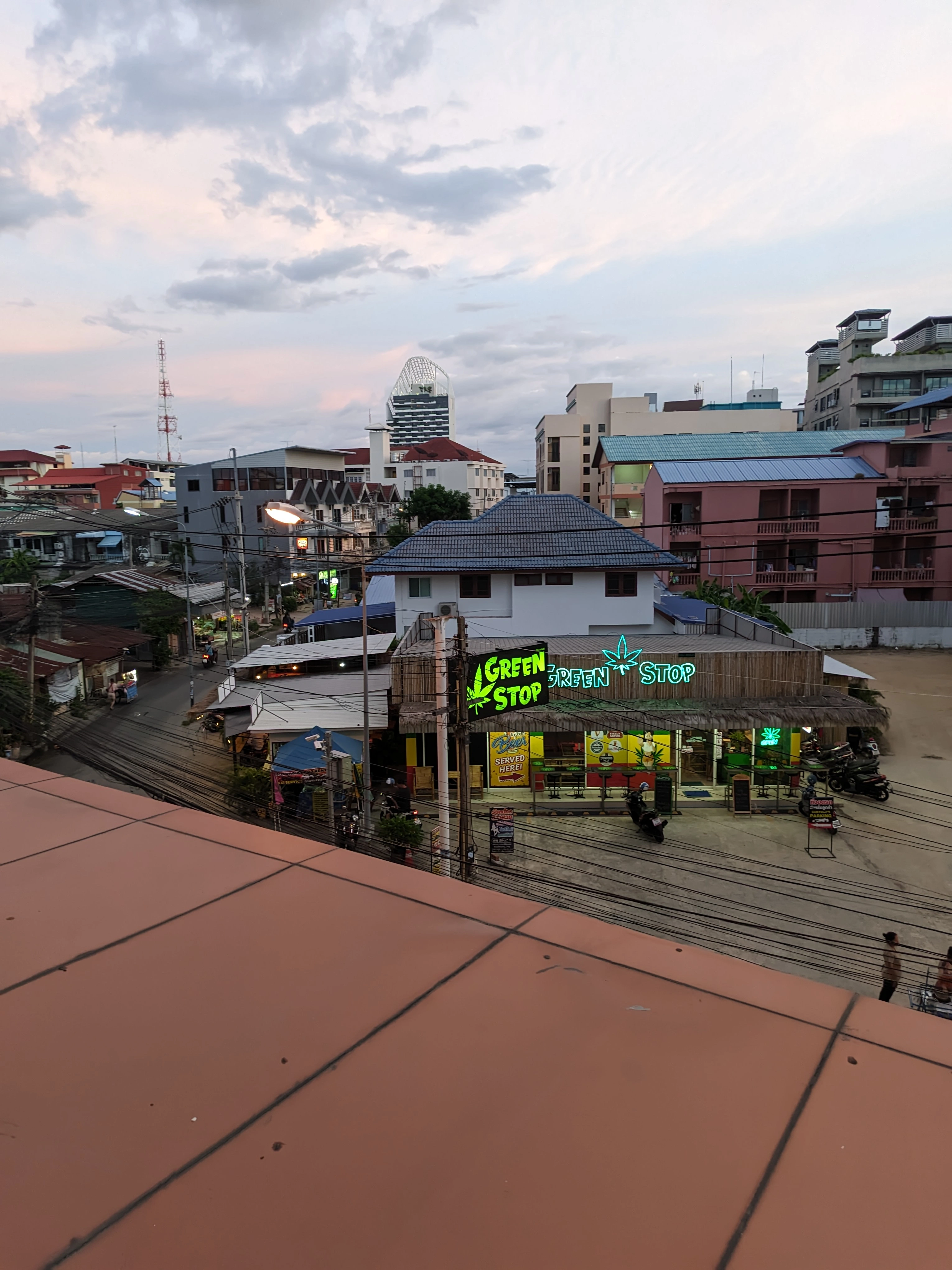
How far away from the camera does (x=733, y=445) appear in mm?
47781

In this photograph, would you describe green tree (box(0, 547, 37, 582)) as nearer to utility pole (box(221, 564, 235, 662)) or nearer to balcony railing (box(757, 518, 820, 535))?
utility pole (box(221, 564, 235, 662))

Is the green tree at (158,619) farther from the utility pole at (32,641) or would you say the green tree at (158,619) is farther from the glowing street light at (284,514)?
the glowing street light at (284,514)

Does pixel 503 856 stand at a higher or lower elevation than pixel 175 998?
lower

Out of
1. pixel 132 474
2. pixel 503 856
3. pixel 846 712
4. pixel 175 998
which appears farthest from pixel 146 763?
pixel 132 474

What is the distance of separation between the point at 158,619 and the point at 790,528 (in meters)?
32.3

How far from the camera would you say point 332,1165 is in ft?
4.74

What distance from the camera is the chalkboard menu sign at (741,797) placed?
706 inches

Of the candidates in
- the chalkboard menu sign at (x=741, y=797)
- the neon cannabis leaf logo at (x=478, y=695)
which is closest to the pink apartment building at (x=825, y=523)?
the chalkboard menu sign at (x=741, y=797)

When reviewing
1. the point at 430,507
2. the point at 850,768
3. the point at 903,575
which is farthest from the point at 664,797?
the point at 430,507

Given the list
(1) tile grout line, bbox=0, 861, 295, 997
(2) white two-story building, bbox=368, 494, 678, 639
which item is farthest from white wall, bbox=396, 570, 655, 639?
(1) tile grout line, bbox=0, 861, 295, 997

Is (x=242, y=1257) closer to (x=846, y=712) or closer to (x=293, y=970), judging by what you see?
(x=293, y=970)

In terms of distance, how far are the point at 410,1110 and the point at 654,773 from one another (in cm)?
1849

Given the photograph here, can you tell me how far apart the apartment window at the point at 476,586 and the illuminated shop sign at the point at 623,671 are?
6.86m

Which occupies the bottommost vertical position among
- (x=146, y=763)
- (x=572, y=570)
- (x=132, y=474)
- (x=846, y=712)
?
(x=146, y=763)
